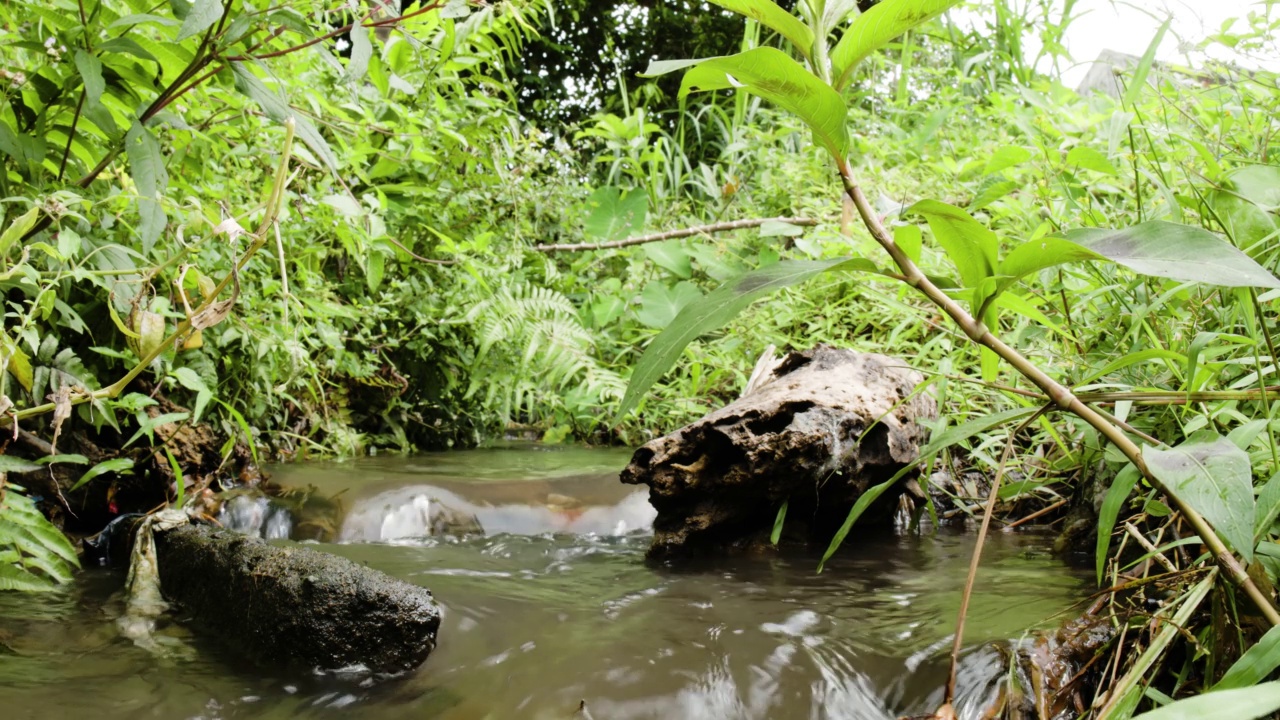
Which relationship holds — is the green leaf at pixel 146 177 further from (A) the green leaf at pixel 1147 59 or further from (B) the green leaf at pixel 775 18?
(A) the green leaf at pixel 1147 59

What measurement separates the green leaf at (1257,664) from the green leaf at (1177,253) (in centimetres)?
49

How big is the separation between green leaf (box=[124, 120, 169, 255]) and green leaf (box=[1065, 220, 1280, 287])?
178 cm

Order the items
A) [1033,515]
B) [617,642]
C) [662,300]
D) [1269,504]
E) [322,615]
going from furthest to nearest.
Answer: [662,300] → [1033,515] → [617,642] → [322,615] → [1269,504]

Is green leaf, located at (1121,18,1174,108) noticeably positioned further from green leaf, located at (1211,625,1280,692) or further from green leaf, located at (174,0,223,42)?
green leaf, located at (174,0,223,42)

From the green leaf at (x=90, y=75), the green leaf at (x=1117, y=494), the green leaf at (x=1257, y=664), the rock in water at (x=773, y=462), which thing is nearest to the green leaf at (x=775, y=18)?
the green leaf at (x=1117, y=494)

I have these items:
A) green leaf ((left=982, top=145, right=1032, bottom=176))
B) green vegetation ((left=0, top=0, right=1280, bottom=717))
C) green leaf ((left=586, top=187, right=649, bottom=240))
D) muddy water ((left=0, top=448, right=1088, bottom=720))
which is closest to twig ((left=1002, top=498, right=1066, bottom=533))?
green vegetation ((left=0, top=0, right=1280, bottom=717))

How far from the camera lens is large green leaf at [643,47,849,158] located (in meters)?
1.00

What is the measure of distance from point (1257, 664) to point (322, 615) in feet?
5.57

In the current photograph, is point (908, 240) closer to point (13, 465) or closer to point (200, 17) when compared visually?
point (200, 17)

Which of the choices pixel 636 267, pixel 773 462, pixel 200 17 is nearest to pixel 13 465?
pixel 200 17

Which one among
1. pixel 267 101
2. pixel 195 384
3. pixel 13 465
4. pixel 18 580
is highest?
pixel 267 101

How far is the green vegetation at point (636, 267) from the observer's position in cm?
114

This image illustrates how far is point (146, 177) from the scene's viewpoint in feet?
6.15

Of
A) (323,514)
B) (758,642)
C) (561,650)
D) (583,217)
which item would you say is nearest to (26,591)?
(323,514)
